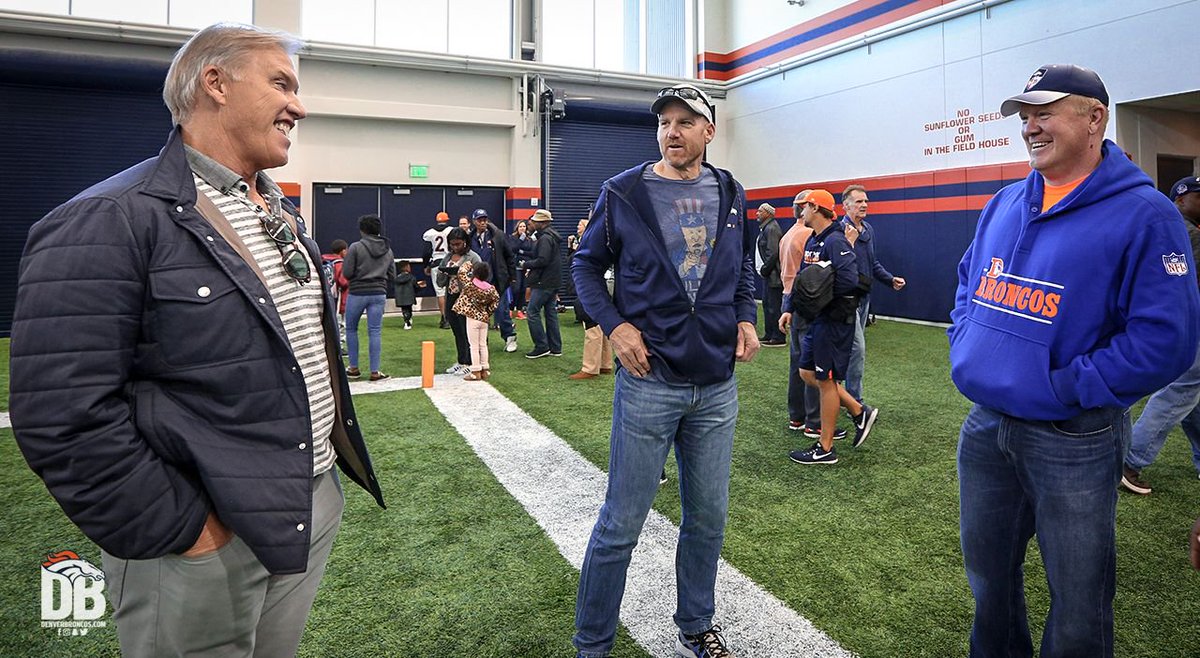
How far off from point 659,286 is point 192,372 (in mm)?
1372

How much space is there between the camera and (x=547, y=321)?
31.1 ft

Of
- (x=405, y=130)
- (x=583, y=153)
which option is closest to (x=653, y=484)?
(x=405, y=130)

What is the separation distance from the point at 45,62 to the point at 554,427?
11.1m

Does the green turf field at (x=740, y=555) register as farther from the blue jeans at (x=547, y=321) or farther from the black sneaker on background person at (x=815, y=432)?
the blue jeans at (x=547, y=321)

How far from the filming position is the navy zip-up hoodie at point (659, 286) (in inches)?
87.9

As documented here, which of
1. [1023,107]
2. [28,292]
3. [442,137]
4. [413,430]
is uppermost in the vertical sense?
[442,137]

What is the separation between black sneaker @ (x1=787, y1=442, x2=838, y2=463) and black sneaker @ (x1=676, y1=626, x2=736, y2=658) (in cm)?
244

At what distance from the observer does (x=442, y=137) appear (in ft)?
47.5

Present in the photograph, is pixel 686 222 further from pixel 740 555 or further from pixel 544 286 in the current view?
→ pixel 544 286

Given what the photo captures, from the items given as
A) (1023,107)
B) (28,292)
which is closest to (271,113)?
(28,292)

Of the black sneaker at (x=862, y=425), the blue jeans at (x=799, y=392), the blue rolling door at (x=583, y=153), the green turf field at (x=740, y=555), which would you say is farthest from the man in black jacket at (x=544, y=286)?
the blue rolling door at (x=583, y=153)

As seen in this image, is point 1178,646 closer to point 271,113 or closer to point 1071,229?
point 1071,229

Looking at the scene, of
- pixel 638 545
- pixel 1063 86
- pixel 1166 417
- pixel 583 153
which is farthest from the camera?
pixel 583 153

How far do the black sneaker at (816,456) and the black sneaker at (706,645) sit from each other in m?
2.44
